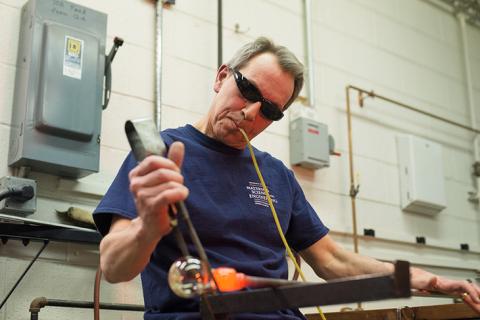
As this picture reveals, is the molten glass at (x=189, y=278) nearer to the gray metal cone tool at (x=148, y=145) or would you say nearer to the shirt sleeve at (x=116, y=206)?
the gray metal cone tool at (x=148, y=145)

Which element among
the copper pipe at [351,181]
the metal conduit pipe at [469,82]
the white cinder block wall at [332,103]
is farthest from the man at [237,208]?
the metal conduit pipe at [469,82]

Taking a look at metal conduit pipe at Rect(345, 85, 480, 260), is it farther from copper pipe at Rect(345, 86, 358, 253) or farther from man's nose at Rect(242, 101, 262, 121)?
man's nose at Rect(242, 101, 262, 121)

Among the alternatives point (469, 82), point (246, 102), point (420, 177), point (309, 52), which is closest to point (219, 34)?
point (309, 52)

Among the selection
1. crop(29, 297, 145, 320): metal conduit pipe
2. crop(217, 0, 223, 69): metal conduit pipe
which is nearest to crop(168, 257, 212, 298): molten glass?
crop(29, 297, 145, 320): metal conduit pipe

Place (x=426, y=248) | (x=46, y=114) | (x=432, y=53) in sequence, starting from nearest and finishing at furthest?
(x=46, y=114) < (x=426, y=248) < (x=432, y=53)

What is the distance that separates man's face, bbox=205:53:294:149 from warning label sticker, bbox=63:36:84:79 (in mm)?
767

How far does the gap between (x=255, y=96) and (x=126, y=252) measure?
→ 1.89ft

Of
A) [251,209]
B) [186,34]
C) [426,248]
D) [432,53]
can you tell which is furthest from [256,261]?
[432,53]

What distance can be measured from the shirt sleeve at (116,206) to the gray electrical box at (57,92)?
803mm

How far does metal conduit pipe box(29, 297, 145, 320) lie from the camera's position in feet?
5.71

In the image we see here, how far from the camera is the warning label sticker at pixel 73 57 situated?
6.54ft

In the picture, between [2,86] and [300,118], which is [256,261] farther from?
[300,118]

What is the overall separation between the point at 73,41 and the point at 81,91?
0.19 m

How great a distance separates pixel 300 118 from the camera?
2.81 m
